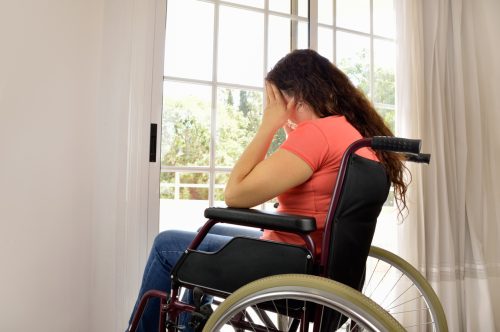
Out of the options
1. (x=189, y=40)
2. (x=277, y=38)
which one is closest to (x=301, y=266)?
(x=189, y=40)

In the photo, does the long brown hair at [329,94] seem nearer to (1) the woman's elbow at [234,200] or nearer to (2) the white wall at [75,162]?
(1) the woman's elbow at [234,200]

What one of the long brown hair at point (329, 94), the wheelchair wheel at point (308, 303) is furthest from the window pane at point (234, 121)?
the wheelchair wheel at point (308, 303)

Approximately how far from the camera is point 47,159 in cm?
150

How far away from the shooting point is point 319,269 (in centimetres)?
90

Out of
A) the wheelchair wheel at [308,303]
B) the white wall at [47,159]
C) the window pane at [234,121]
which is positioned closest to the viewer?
the wheelchair wheel at [308,303]

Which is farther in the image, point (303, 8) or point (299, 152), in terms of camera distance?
point (303, 8)

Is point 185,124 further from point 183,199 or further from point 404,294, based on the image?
point 404,294

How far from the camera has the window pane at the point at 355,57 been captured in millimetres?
A: 2229

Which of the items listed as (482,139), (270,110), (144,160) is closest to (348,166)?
(270,110)

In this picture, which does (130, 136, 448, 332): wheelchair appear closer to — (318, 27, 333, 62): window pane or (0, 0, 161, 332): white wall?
(0, 0, 161, 332): white wall

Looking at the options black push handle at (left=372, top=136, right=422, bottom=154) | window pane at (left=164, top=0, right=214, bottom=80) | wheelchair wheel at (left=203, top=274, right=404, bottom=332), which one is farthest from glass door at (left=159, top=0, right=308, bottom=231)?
black push handle at (left=372, top=136, right=422, bottom=154)

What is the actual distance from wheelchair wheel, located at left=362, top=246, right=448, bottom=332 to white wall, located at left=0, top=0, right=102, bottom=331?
1.16 meters

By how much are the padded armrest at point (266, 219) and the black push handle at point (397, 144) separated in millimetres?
213

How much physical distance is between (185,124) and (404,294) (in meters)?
1.41
